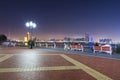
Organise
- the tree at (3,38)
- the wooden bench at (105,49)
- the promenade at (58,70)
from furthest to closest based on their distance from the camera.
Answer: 1. the tree at (3,38)
2. the wooden bench at (105,49)
3. the promenade at (58,70)

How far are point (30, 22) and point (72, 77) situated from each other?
103 ft

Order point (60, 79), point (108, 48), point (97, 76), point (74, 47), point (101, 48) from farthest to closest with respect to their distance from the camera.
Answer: point (74, 47) → point (101, 48) → point (108, 48) → point (97, 76) → point (60, 79)

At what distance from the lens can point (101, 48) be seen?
19.4m

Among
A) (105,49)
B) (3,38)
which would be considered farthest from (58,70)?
(3,38)

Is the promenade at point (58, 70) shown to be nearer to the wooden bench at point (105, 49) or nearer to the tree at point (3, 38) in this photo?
the wooden bench at point (105, 49)

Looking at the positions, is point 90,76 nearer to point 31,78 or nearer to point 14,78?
point 31,78

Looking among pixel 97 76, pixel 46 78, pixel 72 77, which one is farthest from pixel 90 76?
pixel 46 78

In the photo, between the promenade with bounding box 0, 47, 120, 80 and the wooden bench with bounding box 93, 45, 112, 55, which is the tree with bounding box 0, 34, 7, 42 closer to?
the wooden bench with bounding box 93, 45, 112, 55

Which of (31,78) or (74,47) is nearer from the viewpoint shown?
(31,78)

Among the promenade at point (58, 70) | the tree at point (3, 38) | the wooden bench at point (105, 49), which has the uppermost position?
the tree at point (3, 38)

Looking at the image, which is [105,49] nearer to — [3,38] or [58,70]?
[58,70]

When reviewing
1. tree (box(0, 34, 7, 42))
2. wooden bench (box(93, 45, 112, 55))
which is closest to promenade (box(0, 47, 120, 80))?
wooden bench (box(93, 45, 112, 55))

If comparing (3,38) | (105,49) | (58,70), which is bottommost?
(58,70)

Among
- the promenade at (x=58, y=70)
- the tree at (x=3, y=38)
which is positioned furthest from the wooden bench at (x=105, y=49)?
the tree at (x=3, y=38)
